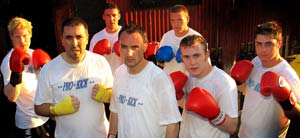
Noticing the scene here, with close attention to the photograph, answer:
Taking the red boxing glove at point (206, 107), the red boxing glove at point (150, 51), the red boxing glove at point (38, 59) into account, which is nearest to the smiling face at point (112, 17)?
the red boxing glove at point (150, 51)

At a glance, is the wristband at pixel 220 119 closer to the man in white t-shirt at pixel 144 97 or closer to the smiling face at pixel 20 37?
the man in white t-shirt at pixel 144 97

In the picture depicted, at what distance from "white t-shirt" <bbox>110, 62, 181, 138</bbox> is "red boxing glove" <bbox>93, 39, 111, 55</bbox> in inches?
78.6

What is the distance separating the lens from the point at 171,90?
8.23 feet

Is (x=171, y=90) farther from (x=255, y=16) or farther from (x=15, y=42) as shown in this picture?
(x=255, y=16)

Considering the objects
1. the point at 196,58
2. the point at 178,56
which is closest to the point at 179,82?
the point at 196,58

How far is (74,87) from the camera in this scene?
9.60 ft

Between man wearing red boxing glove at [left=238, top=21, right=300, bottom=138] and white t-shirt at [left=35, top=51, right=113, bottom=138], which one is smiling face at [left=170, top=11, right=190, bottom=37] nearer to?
man wearing red boxing glove at [left=238, top=21, right=300, bottom=138]

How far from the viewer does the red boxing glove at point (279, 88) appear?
2.76m

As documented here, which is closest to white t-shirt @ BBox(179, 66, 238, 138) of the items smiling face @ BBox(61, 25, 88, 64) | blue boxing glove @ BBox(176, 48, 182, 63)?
smiling face @ BBox(61, 25, 88, 64)

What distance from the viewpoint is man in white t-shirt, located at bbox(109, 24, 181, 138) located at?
2520mm

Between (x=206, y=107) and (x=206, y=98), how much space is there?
0.07m

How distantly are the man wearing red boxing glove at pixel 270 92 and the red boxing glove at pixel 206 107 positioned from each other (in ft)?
1.99

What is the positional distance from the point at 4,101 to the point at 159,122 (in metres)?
4.61

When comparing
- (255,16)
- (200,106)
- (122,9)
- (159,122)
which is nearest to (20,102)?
(159,122)
